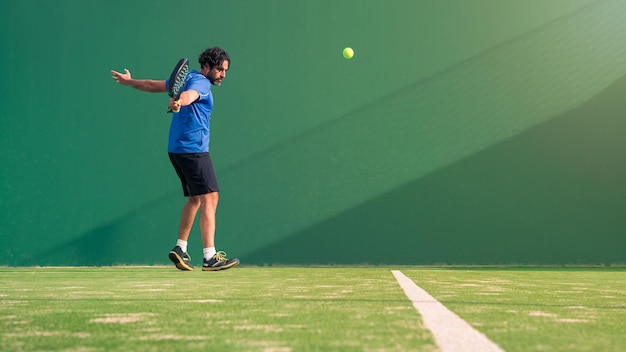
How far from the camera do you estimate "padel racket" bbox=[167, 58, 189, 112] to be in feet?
14.5

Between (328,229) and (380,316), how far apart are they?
483 centimetres

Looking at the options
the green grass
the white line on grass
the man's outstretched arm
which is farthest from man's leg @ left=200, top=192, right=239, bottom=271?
the white line on grass

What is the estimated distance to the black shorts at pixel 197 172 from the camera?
15.1 feet

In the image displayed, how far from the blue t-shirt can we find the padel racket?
10 centimetres

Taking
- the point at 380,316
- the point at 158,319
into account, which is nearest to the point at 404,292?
the point at 380,316

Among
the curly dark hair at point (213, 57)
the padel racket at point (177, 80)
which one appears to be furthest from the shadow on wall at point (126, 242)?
the padel racket at point (177, 80)

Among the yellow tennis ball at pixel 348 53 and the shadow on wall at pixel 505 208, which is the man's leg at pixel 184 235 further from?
the yellow tennis ball at pixel 348 53

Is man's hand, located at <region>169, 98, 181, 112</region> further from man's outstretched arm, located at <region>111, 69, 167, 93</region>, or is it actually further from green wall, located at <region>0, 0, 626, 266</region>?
green wall, located at <region>0, 0, 626, 266</region>

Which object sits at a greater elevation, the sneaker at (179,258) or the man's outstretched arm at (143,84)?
the man's outstretched arm at (143,84)

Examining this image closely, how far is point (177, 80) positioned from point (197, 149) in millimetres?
488

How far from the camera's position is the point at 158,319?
80.6 inches

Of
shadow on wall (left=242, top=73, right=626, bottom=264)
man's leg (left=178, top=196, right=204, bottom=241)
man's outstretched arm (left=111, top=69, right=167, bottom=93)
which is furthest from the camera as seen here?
shadow on wall (left=242, top=73, right=626, bottom=264)

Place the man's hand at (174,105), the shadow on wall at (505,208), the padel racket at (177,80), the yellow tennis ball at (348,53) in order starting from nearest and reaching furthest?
1. the man's hand at (174,105)
2. the padel racket at (177,80)
3. the shadow on wall at (505,208)
4. the yellow tennis ball at (348,53)

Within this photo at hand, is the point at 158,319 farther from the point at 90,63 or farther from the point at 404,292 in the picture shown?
the point at 90,63
